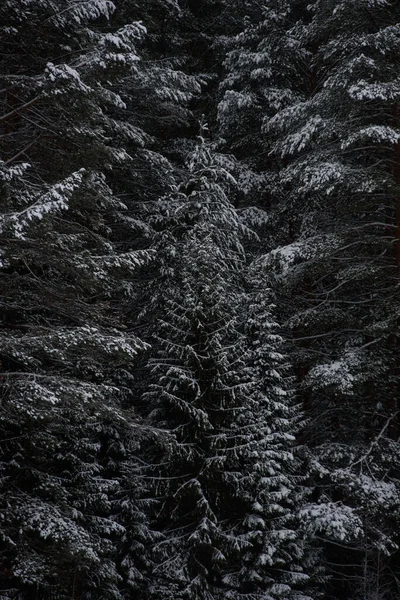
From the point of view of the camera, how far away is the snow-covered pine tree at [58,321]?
7.11 m

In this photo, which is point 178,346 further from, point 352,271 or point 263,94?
point 263,94

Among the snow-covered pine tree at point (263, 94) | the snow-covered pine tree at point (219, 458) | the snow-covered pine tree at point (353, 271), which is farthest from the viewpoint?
the snow-covered pine tree at point (263, 94)

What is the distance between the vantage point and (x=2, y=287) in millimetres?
8219

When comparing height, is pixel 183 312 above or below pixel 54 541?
above

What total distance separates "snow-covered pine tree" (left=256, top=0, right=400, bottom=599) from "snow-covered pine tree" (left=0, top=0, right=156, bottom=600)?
3.80 meters

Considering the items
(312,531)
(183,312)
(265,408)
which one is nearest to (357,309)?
(265,408)

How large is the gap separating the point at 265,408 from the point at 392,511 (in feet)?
9.26

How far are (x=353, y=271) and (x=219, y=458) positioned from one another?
4.64 metres

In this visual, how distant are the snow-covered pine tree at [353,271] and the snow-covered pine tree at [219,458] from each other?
79 centimetres

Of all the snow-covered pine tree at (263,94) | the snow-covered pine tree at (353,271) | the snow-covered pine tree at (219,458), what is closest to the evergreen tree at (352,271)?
the snow-covered pine tree at (353,271)

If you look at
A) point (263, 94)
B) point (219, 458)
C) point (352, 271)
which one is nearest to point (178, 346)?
point (219, 458)

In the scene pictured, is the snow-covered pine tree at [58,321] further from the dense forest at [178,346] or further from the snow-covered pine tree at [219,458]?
the snow-covered pine tree at [219,458]

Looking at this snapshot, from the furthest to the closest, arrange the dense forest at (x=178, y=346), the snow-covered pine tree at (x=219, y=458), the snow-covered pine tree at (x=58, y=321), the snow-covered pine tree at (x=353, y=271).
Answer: the snow-covered pine tree at (x=353, y=271) → the snow-covered pine tree at (x=219, y=458) → the dense forest at (x=178, y=346) → the snow-covered pine tree at (x=58, y=321)

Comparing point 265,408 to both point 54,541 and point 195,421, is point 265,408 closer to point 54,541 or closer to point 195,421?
point 195,421
